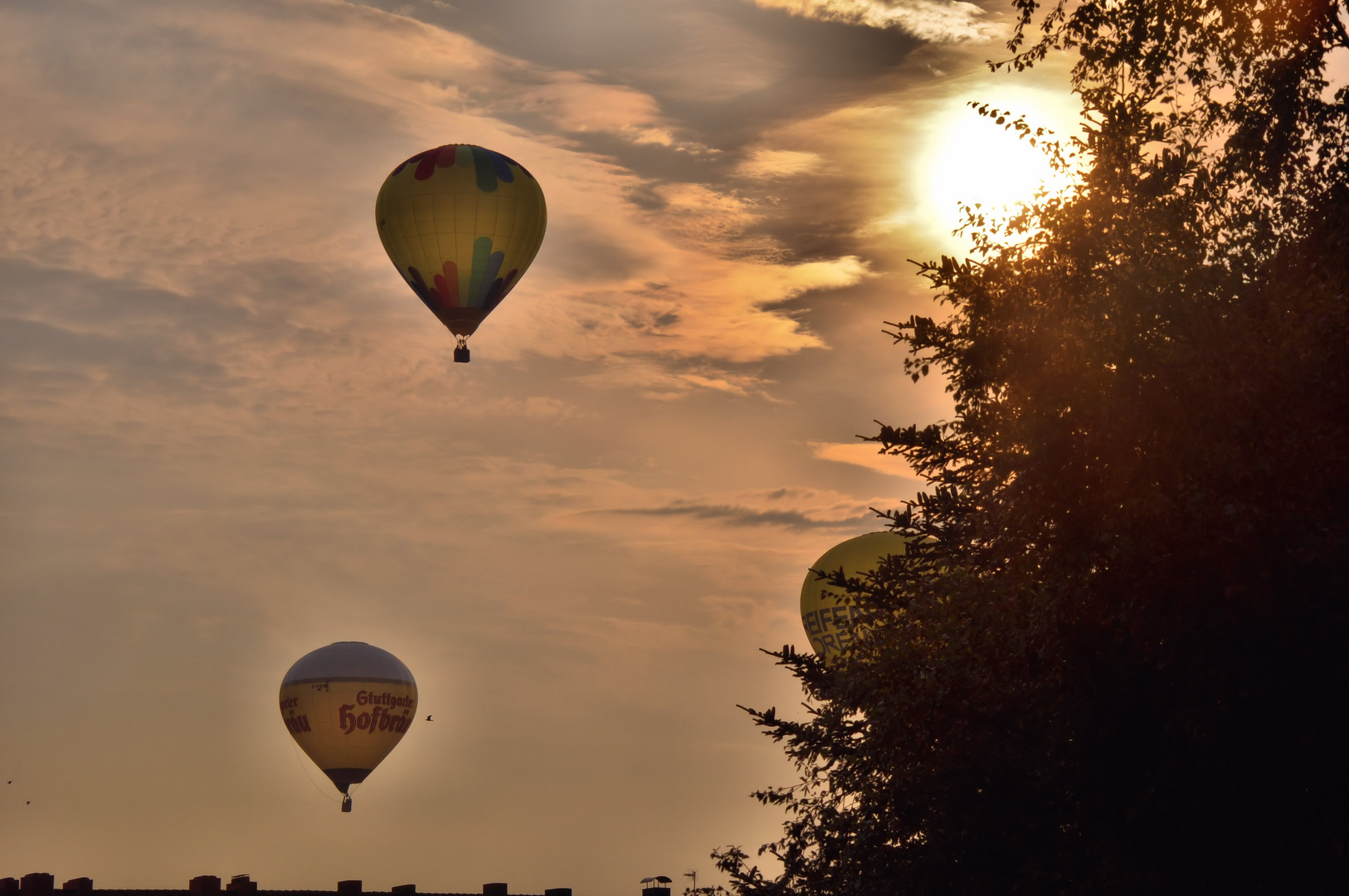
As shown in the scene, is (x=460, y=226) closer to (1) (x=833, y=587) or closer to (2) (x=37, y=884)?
(1) (x=833, y=587)

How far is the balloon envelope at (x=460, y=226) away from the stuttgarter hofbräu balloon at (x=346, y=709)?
1986cm

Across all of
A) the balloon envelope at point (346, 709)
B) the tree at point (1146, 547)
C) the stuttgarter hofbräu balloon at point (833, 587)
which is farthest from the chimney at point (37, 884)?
the balloon envelope at point (346, 709)

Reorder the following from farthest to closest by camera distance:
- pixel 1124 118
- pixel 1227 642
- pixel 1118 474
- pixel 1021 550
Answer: pixel 1124 118 < pixel 1021 550 < pixel 1118 474 < pixel 1227 642

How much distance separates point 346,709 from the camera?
2731 inches

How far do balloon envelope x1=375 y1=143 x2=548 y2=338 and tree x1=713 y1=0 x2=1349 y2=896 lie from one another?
35.1m

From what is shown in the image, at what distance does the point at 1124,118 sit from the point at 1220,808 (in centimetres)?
1045

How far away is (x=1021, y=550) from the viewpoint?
18.3 meters

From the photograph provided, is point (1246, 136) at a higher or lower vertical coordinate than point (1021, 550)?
higher

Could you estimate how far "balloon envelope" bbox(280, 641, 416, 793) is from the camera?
228 ft

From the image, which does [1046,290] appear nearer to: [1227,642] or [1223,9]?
[1227,642]

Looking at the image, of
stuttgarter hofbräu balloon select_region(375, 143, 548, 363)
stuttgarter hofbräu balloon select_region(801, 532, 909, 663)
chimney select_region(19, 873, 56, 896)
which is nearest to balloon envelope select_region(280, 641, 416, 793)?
stuttgarter hofbräu balloon select_region(375, 143, 548, 363)

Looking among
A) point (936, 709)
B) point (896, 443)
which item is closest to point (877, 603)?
point (896, 443)

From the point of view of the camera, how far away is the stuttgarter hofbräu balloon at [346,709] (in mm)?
69375

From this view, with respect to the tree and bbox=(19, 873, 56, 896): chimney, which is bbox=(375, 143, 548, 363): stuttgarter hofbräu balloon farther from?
the tree
